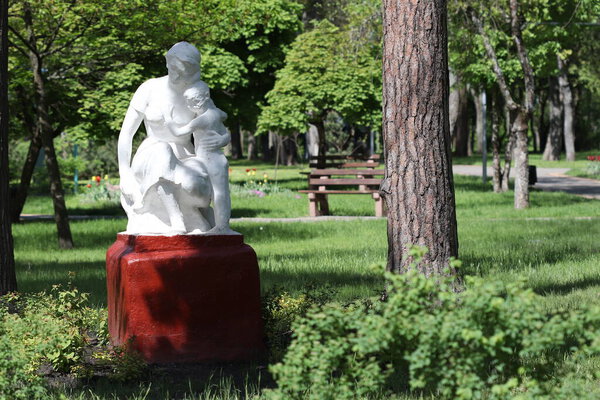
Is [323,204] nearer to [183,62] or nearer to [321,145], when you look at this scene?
[321,145]

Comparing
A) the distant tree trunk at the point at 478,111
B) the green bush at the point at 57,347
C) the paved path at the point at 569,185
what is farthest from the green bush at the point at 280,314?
the distant tree trunk at the point at 478,111

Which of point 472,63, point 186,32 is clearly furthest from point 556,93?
point 186,32

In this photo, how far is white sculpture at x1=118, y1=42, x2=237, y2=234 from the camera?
22.0ft

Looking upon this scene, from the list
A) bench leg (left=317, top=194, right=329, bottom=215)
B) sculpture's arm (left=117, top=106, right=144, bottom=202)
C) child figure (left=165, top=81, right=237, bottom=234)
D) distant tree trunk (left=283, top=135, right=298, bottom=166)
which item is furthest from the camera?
distant tree trunk (left=283, top=135, right=298, bottom=166)

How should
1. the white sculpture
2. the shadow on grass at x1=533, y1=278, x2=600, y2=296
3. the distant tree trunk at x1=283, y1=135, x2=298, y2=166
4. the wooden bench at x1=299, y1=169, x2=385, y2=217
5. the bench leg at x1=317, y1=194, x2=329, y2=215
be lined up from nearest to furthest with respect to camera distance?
the white sculpture
the shadow on grass at x1=533, y1=278, x2=600, y2=296
the wooden bench at x1=299, y1=169, x2=385, y2=217
the bench leg at x1=317, y1=194, x2=329, y2=215
the distant tree trunk at x1=283, y1=135, x2=298, y2=166

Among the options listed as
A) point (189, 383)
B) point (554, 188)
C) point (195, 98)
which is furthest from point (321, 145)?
point (189, 383)

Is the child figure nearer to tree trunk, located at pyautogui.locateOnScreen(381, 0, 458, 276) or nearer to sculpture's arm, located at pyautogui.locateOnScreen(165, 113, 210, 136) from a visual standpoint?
sculpture's arm, located at pyautogui.locateOnScreen(165, 113, 210, 136)

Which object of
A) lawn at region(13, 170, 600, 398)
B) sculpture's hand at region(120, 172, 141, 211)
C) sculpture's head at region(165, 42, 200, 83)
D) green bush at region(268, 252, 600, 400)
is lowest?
lawn at region(13, 170, 600, 398)

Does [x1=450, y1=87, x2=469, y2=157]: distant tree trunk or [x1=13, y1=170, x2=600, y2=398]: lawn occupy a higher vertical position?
[x1=450, y1=87, x2=469, y2=157]: distant tree trunk

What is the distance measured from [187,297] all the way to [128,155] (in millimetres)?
1419

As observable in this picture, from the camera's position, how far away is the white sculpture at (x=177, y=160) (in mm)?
6691

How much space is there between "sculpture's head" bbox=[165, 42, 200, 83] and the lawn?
202 cm

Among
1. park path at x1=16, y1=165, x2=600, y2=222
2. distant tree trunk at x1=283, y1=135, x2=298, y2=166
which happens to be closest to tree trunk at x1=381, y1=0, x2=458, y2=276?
park path at x1=16, y1=165, x2=600, y2=222

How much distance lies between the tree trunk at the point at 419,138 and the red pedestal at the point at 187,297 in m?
1.22
